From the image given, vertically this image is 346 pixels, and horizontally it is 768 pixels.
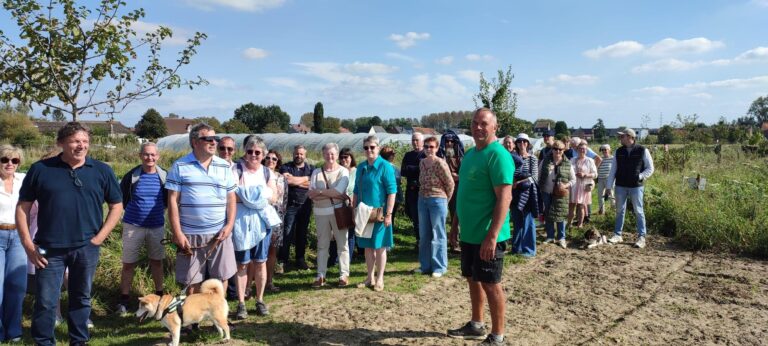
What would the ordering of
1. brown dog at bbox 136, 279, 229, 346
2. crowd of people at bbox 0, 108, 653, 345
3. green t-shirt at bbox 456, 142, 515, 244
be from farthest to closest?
brown dog at bbox 136, 279, 229, 346 → green t-shirt at bbox 456, 142, 515, 244 → crowd of people at bbox 0, 108, 653, 345

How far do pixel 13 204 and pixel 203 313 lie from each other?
1838mm

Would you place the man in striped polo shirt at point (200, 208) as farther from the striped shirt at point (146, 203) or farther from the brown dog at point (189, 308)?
the striped shirt at point (146, 203)

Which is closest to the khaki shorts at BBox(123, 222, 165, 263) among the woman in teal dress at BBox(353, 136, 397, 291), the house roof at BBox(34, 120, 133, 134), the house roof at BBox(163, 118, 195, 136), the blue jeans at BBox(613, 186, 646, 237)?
the woman in teal dress at BBox(353, 136, 397, 291)

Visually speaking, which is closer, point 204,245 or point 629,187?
point 204,245

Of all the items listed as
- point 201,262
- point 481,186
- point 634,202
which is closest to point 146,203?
point 201,262

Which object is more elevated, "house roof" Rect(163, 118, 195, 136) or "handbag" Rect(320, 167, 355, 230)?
"house roof" Rect(163, 118, 195, 136)

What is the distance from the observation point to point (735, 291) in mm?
5758

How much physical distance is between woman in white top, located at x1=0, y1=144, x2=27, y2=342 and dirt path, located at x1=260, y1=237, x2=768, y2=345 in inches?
87.6

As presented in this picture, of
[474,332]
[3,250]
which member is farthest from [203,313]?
[474,332]

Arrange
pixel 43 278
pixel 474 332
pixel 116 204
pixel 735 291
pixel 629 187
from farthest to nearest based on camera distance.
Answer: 1. pixel 629 187
2. pixel 735 291
3. pixel 474 332
4. pixel 116 204
5. pixel 43 278

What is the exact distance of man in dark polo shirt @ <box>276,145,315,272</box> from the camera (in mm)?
6477

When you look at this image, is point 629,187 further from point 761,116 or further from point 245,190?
point 761,116

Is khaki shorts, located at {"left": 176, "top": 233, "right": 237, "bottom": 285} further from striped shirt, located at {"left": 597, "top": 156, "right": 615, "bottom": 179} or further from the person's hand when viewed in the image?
striped shirt, located at {"left": 597, "top": 156, "right": 615, "bottom": 179}

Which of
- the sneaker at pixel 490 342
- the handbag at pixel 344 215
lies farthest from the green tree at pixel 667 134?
the sneaker at pixel 490 342
